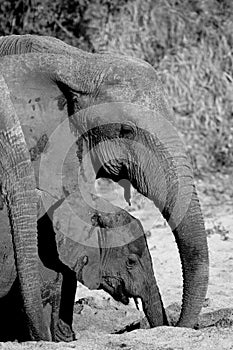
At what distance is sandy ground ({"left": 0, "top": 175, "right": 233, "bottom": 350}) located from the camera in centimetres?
529

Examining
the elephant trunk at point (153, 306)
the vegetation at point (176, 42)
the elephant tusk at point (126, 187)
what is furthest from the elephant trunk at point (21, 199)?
the vegetation at point (176, 42)

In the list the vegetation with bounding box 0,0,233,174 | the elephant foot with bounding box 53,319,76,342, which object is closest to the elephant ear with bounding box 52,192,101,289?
the elephant foot with bounding box 53,319,76,342

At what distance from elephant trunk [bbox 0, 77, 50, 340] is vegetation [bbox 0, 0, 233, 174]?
7715mm

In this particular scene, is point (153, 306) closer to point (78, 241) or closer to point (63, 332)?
point (63, 332)

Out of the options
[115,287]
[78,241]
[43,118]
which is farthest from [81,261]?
[43,118]

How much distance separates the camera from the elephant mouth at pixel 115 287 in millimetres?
5895

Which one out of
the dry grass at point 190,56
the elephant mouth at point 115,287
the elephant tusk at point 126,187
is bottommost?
the dry grass at point 190,56

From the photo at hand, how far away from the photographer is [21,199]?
502cm

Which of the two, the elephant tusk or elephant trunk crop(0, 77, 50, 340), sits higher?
elephant trunk crop(0, 77, 50, 340)

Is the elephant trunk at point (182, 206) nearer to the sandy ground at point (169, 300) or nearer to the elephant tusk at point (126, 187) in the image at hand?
the sandy ground at point (169, 300)

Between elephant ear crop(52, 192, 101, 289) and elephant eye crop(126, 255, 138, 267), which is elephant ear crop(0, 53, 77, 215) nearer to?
elephant ear crop(52, 192, 101, 289)

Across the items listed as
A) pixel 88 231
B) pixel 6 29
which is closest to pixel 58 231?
pixel 88 231

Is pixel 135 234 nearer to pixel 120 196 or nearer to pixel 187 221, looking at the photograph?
pixel 187 221

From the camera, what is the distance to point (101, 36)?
525 inches
